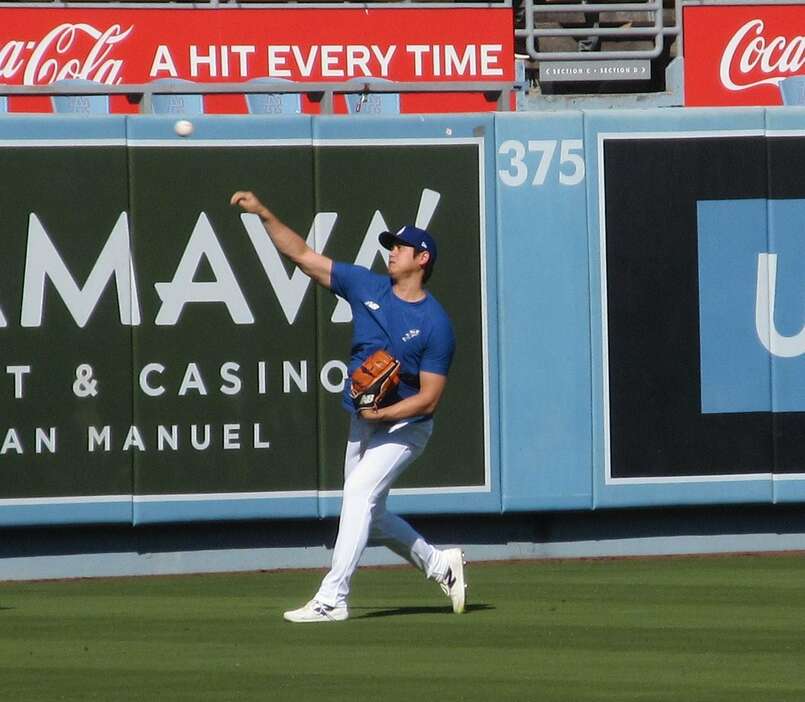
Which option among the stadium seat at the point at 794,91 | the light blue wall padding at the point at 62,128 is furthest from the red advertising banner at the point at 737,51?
the light blue wall padding at the point at 62,128

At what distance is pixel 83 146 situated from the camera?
10.0 m

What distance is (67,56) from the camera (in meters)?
16.2

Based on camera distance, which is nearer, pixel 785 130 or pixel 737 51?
pixel 785 130

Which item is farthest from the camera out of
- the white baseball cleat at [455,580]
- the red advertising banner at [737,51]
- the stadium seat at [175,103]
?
the red advertising banner at [737,51]

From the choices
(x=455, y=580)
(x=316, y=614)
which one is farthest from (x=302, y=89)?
(x=316, y=614)

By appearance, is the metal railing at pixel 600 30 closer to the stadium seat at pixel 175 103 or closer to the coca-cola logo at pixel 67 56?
the stadium seat at pixel 175 103

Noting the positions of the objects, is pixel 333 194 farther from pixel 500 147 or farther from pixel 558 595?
pixel 558 595

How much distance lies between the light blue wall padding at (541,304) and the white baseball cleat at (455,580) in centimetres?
249

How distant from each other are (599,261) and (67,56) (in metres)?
7.49

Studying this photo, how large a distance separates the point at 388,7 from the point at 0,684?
1158cm

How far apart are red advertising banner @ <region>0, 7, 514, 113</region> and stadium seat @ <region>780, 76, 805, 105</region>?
3790 millimetres

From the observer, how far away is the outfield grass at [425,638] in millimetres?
6109

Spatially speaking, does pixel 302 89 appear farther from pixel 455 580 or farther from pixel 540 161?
pixel 455 580

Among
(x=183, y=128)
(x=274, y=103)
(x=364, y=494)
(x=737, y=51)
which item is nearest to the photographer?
(x=364, y=494)
